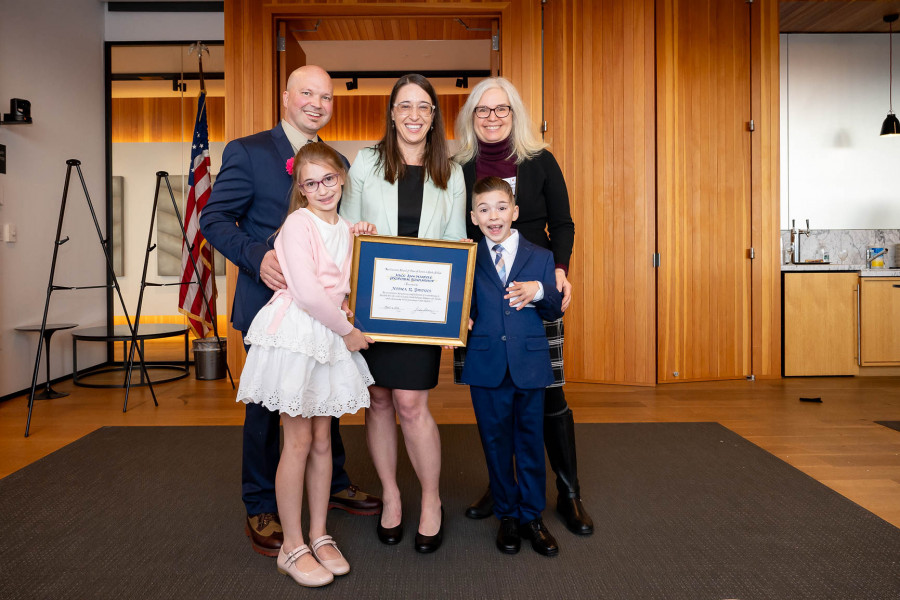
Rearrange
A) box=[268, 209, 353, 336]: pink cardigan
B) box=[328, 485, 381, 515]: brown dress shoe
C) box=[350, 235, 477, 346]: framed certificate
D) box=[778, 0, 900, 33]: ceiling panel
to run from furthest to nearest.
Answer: box=[778, 0, 900, 33]: ceiling panel
box=[328, 485, 381, 515]: brown dress shoe
box=[350, 235, 477, 346]: framed certificate
box=[268, 209, 353, 336]: pink cardigan

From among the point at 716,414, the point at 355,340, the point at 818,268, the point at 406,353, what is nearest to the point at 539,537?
the point at 406,353

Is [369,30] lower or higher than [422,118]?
higher

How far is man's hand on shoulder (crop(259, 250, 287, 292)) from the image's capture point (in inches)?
70.6

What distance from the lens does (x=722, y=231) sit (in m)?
4.94

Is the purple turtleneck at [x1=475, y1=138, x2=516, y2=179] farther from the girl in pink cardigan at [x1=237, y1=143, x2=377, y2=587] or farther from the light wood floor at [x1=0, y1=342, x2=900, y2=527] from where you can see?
the light wood floor at [x1=0, y1=342, x2=900, y2=527]

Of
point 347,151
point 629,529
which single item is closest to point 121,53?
point 347,151

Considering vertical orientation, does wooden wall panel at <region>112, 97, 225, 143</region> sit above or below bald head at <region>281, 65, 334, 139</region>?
above

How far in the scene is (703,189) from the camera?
4879 mm

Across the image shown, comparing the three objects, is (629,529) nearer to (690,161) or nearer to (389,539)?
(389,539)

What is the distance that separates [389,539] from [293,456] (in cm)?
48

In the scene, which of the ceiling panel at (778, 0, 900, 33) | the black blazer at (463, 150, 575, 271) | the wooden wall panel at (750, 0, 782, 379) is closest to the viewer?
the black blazer at (463, 150, 575, 271)

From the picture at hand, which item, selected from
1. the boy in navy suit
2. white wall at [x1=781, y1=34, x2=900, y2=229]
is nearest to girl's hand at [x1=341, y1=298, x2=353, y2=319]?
the boy in navy suit

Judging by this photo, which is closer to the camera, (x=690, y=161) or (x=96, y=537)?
(x=96, y=537)

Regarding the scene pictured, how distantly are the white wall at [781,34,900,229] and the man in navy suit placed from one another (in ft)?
17.0
